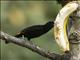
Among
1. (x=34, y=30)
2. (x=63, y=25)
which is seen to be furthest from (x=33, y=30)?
(x=63, y=25)

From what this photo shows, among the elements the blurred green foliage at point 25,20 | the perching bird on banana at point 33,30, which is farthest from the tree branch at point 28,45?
the blurred green foliage at point 25,20

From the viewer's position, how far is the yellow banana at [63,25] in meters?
1.15

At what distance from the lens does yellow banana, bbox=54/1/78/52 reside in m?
1.15

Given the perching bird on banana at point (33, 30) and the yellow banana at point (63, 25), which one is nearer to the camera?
the yellow banana at point (63, 25)

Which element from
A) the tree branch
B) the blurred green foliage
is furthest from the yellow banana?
the blurred green foliage

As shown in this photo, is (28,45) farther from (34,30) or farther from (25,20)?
(25,20)

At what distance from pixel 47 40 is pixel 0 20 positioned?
1.76 ft

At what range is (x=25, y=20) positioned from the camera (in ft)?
15.0

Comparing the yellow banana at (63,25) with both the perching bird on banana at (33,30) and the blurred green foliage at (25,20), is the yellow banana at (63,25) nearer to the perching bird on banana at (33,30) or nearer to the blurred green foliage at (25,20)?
the perching bird on banana at (33,30)

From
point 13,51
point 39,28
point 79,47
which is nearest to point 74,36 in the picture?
point 79,47

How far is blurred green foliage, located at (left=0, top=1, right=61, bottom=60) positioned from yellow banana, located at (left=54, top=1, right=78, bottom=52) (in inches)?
87.5

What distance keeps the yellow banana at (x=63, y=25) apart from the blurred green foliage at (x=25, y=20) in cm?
222

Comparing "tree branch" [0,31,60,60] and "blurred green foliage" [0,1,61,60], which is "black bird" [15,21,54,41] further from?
"blurred green foliage" [0,1,61,60]

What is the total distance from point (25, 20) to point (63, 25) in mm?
3415
